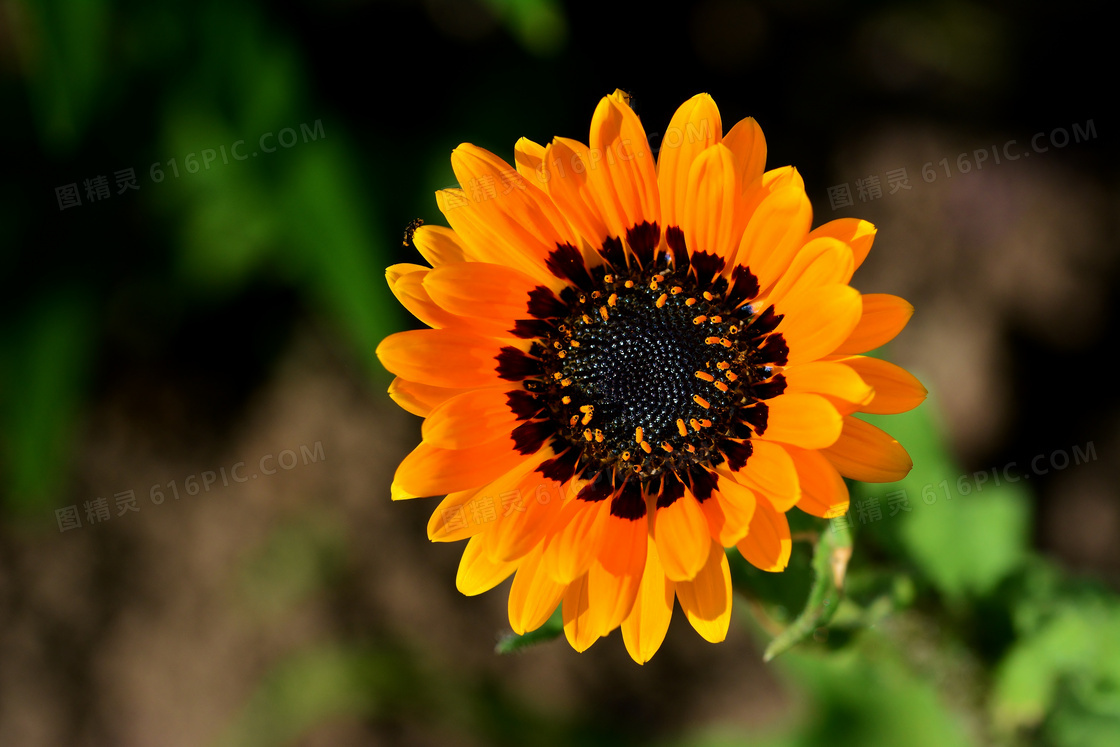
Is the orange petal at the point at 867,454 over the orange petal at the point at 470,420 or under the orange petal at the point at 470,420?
under

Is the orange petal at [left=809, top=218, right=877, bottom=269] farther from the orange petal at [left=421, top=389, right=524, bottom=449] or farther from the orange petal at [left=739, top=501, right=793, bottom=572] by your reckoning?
the orange petal at [left=421, top=389, right=524, bottom=449]

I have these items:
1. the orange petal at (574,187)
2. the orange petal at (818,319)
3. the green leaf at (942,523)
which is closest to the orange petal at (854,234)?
the orange petal at (818,319)

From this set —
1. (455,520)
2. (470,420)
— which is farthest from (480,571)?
(470,420)

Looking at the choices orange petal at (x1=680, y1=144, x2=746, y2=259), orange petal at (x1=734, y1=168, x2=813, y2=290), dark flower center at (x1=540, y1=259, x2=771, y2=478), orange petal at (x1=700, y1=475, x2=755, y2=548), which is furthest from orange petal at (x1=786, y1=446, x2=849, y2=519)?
orange petal at (x1=680, y1=144, x2=746, y2=259)

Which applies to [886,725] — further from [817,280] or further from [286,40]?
[286,40]

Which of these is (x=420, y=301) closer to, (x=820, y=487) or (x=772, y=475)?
Answer: (x=772, y=475)

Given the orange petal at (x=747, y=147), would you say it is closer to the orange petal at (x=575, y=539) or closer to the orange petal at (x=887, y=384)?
the orange petal at (x=887, y=384)
